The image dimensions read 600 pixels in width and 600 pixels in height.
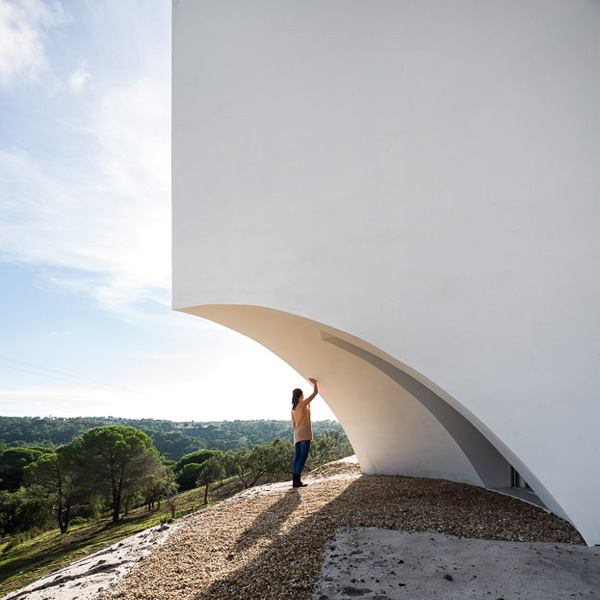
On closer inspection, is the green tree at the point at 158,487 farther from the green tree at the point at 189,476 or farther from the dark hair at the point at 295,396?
the dark hair at the point at 295,396

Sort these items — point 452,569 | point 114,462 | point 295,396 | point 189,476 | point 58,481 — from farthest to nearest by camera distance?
point 189,476 < point 114,462 < point 58,481 < point 295,396 < point 452,569

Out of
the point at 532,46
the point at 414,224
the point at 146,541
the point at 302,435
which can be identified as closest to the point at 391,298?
the point at 414,224

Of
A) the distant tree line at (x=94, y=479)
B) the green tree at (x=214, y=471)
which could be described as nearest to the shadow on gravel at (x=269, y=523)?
the distant tree line at (x=94, y=479)

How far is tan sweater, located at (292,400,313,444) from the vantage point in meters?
6.23

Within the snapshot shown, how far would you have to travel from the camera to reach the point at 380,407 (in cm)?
670

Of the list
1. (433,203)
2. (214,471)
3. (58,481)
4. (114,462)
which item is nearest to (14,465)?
(58,481)

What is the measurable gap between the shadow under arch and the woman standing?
2.30ft

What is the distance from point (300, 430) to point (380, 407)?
142 centimetres

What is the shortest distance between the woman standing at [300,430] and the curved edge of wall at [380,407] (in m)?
0.70

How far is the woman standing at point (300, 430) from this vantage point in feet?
20.4

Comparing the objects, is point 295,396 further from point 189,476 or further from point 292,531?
point 189,476

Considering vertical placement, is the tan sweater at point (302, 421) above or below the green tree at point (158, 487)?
above

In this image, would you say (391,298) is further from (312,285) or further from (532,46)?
(532,46)

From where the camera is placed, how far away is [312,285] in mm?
4453
